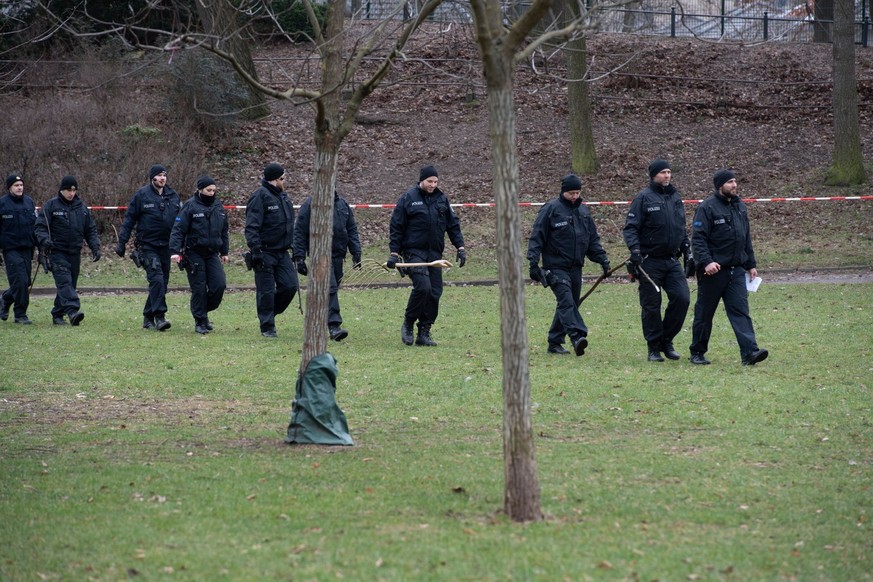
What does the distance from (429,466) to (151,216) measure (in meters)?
8.67

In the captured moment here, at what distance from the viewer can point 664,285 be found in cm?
1197

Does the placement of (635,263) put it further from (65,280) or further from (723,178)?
(65,280)

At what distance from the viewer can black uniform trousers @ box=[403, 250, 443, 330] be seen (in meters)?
13.2

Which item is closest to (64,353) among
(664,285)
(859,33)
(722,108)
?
(664,285)

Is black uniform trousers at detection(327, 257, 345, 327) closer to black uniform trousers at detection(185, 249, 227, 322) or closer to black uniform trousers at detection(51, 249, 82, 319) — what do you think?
black uniform trousers at detection(185, 249, 227, 322)

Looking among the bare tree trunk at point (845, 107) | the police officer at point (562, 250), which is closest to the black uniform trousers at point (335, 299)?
the police officer at point (562, 250)

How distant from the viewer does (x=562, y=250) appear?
12.5 meters

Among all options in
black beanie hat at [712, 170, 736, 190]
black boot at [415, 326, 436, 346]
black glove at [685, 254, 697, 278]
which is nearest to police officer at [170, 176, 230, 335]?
black boot at [415, 326, 436, 346]

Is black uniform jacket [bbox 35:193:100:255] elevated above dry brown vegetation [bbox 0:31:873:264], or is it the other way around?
dry brown vegetation [bbox 0:31:873:264]

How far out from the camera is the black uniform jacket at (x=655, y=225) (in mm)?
11875

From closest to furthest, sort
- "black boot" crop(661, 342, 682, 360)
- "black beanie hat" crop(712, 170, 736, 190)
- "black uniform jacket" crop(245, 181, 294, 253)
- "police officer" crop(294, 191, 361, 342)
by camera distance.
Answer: "black beanie hat" crop(712, 170, 736, 190) → "black boot" crop(661, 342, 682, 360) → "police officer" crop(294, 191, 361, 342) → "black uniform jacket" crop(245, 181, 294, 253)

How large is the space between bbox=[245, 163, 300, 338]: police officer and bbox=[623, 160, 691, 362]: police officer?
454cm

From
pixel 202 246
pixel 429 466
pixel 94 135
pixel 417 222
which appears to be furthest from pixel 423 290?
pixel 94 135

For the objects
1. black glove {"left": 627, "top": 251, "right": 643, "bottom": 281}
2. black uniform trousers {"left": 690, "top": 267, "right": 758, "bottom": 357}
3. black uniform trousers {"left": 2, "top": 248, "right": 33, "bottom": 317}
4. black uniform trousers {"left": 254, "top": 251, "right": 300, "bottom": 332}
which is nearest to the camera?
black uniform trousers {"left": 690, "top": 267, "right": 758, "bottom": 357}
